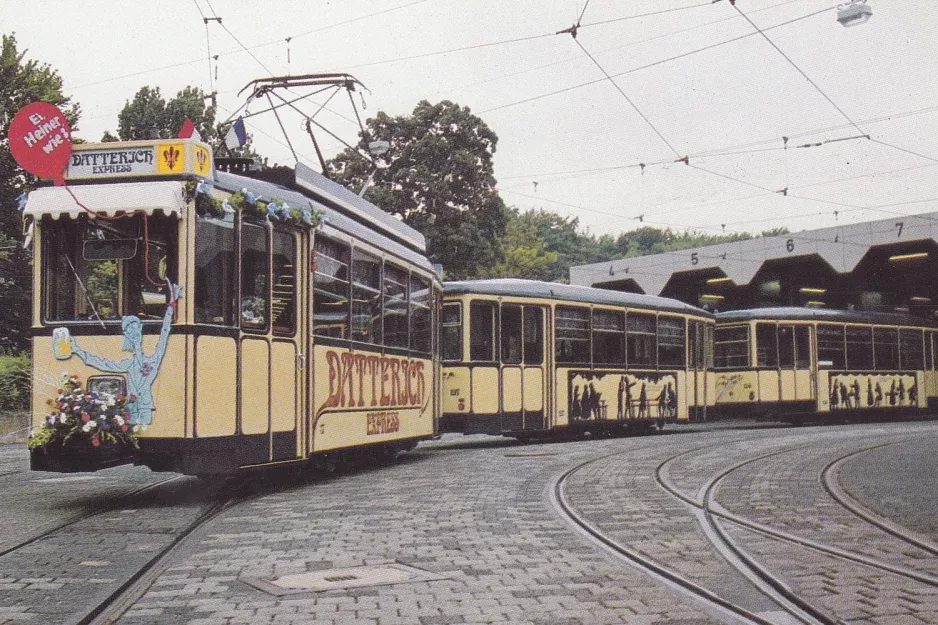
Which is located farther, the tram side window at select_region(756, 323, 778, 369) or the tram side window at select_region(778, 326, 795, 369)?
the tram side window at select_region(778, 326, 795, 369)

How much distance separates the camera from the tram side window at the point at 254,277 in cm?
1011

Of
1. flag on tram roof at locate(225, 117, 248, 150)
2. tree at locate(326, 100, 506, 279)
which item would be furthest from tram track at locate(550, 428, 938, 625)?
tree at locate(326, 100, 506, 279)

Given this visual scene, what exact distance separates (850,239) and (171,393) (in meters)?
28.5

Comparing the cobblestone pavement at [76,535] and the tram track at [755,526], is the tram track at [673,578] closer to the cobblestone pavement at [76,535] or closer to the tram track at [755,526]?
the tram track at [755,526]

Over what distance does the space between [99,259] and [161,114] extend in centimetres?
3214

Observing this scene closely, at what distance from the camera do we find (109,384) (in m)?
9.45

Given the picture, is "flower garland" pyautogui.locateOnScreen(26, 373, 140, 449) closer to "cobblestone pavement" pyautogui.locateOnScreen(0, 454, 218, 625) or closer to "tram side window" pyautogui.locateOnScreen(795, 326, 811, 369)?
"cobblestone pavement" pyautogui.locateOnScreen(0, 454, 218, 625)

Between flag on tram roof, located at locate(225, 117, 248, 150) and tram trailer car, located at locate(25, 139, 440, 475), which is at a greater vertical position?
flag on tram roof, located at locate(225, 117, 248, 150)

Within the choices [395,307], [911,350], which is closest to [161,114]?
[911,350]

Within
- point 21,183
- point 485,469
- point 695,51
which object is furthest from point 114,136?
point 485,469

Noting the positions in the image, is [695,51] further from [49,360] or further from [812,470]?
[49,360]

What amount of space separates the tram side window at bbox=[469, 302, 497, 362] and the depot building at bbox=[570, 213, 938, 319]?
14117mm

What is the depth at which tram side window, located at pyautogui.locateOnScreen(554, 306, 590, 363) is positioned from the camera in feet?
64.6

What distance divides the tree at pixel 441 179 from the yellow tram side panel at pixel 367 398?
24059 mm
